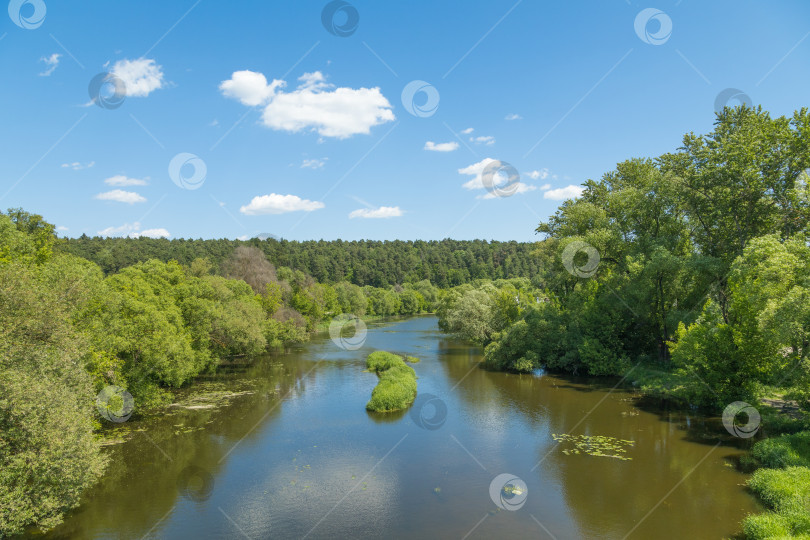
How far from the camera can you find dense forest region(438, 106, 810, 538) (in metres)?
19.5

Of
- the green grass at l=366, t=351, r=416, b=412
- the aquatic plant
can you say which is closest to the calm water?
the aquatic plant

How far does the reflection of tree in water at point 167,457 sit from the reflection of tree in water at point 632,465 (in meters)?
13.5

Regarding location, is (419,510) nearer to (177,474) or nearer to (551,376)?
(177,474)

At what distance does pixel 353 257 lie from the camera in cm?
13462

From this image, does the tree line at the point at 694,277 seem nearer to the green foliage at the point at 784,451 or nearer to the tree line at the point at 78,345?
the green foliage at the point at 784,451

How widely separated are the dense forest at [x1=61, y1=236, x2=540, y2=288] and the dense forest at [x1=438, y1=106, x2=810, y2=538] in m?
58.2

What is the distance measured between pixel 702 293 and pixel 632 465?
1745cm

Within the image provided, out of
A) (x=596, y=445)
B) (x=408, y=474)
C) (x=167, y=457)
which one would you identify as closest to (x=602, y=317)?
(x=596, y=445)

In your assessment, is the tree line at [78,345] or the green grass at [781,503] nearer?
the green grass at [781,503]

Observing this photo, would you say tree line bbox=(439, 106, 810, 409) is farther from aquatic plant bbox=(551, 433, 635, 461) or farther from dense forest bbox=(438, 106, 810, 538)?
aquatic plant bbox=(551, 433, 635, 461)

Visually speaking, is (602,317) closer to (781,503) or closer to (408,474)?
(781,503)

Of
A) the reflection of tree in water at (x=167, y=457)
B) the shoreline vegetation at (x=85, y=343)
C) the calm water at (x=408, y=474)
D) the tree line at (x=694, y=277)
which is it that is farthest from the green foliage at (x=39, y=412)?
the tree line at (x=694, y=277)

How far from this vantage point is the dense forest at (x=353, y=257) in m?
99.2

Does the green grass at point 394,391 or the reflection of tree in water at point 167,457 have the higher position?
the green grass at point 394,391
